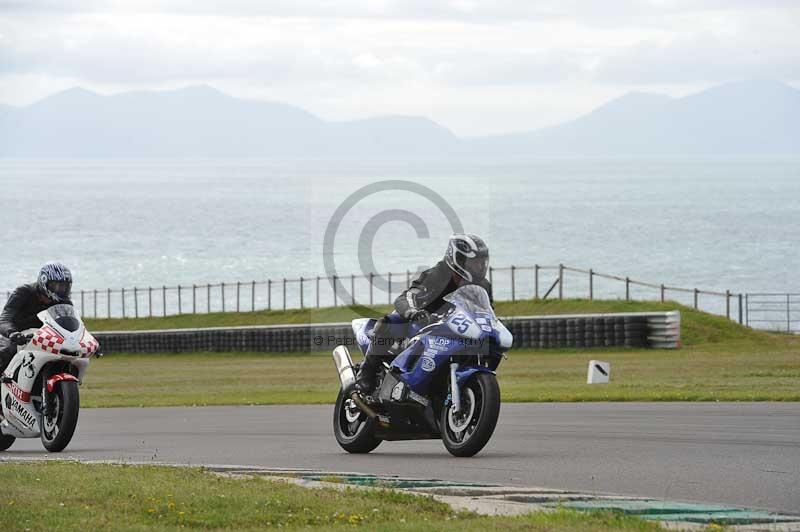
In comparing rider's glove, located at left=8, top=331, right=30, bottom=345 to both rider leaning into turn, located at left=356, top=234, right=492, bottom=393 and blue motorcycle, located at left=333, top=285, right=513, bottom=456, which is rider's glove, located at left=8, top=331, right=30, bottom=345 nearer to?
blue motorcycle, located at left=333, top=285, right=513, bottom=456

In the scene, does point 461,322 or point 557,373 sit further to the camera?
point 557,373

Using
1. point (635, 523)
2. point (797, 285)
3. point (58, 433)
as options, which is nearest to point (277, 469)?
point (58, 433)

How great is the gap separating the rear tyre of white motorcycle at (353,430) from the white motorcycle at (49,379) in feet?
8.65

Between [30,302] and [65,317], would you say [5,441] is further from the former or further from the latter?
[65,317]

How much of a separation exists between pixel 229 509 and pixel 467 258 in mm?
4069

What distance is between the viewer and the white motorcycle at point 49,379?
14.2 m

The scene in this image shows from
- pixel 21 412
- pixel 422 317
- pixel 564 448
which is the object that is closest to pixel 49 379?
pixel 21 412

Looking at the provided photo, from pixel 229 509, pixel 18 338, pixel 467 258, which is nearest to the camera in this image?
pixel 229 509

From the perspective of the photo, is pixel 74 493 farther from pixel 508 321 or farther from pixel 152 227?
pixel 152 227

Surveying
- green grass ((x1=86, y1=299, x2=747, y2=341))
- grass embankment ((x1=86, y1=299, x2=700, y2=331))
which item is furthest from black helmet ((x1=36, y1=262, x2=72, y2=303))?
green grass ((x1=86, y1=299, x2=747, y2=341))

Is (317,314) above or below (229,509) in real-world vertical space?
below

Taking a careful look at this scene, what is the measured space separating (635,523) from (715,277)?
99.1m

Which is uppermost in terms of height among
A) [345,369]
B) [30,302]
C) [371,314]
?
[30,302]

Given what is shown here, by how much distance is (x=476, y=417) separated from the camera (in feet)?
39.8
